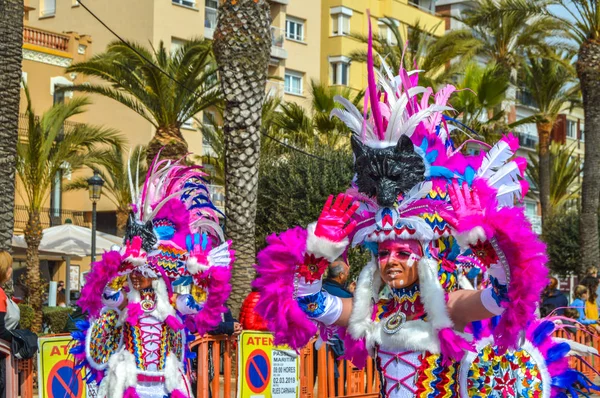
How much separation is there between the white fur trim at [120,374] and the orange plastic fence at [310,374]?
7.34 feet

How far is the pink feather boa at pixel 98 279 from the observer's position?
26.1 ft

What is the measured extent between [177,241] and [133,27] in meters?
31.3

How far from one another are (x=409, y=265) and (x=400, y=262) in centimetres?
5

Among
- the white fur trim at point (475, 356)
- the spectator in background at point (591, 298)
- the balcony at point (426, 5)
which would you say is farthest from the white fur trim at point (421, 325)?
the balcony at point (426, 5)

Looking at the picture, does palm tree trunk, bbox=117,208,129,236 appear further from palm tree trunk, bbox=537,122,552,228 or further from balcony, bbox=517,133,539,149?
balcony, bbox=517,133,539,149

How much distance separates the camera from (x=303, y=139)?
2744 centimetres

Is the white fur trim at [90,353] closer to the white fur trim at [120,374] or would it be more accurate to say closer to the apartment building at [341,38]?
the white fur trim at [120,374]

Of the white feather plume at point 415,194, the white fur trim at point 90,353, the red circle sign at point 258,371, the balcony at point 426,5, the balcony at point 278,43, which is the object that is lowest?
the red circle sign at point 258,371

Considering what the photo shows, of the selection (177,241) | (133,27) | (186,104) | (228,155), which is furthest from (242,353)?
(133,27)

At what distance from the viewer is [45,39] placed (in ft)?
121

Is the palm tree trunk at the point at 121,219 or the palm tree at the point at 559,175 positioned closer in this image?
the palm tree trunk at the point at 121,219

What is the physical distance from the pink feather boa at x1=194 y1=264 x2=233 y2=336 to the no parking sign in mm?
1576

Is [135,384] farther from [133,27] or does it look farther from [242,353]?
[133,27]

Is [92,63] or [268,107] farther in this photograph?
[268,107]
